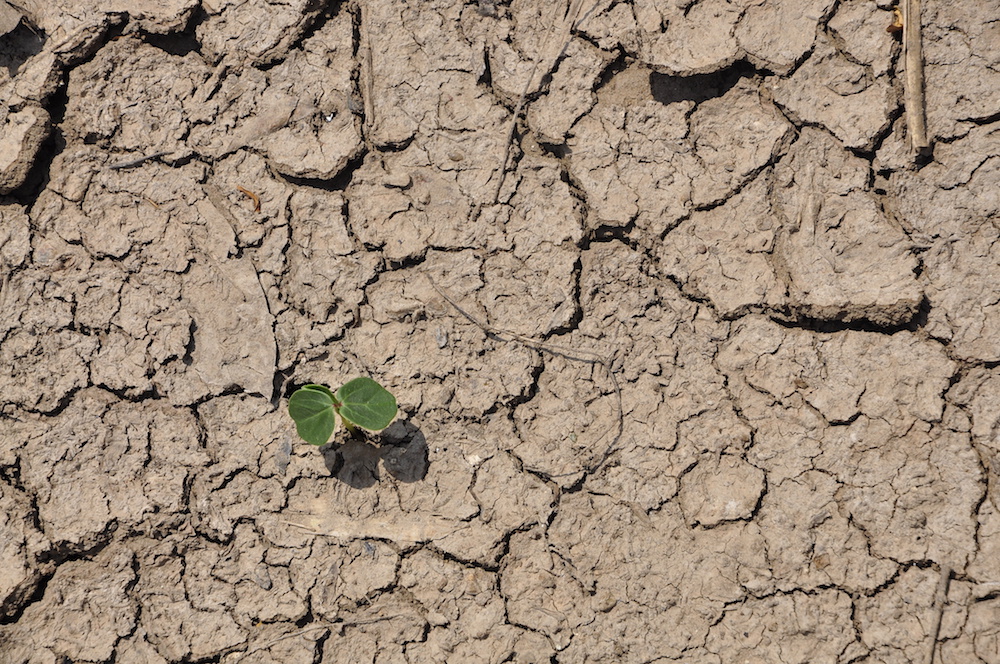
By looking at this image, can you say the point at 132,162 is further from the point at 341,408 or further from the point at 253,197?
the point at 341,408

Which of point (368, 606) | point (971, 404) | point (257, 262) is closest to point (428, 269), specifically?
point (257, 262)

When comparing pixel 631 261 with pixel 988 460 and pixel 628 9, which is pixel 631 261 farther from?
pixel 988 460

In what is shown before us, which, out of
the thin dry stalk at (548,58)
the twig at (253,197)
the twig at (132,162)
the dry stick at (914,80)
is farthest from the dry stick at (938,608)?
the twig at (132,162)

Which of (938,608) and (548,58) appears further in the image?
(548,58)

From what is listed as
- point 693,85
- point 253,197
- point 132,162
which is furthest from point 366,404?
point 693,85

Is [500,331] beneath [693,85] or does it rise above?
beneath

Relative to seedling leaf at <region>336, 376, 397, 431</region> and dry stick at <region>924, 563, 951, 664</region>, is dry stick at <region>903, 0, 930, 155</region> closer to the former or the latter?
dry stick at <region>924, 563, 951, 664</region>

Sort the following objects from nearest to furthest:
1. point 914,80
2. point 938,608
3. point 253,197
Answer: point 938,608 < point 914,80 < point 253,197
